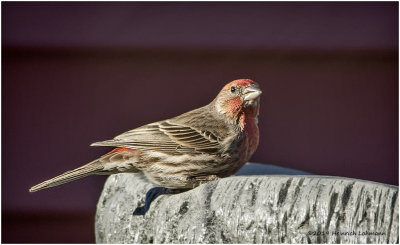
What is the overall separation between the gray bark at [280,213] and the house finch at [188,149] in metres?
0.43

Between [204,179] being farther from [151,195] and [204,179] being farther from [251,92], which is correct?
[251,92]

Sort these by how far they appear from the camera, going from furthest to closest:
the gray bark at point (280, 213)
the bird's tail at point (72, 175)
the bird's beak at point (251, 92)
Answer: the bird's beak at point (251, 92), the bird's tail at point (72, 175), the gray bark at point (280, 213)

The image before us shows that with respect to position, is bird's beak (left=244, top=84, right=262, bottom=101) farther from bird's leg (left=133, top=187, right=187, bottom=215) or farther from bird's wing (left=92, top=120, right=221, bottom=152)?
bird's leg (left=133, top=187, right=187, bottom=215)

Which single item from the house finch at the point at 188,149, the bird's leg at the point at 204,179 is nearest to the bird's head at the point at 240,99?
the house finch at the point at 188,149

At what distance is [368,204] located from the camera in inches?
75.0

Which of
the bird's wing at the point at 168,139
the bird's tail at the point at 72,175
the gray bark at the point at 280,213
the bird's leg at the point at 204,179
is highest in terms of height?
the bird's wing at the point at 168,139

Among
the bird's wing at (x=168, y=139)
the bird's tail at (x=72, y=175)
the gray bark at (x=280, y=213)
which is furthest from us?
the bird's wing at (x=168, y=139)

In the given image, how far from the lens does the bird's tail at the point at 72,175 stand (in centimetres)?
266

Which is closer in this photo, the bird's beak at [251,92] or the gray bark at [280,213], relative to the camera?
the gray bark at [280,213]

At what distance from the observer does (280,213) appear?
6.49ft

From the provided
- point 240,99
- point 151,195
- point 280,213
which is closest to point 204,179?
point 151,195

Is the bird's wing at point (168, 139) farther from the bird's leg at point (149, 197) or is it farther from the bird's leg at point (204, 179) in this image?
the bird's leg at point (149, 197)

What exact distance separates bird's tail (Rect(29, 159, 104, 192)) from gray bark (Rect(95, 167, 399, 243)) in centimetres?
49

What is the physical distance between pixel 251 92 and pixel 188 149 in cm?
39
